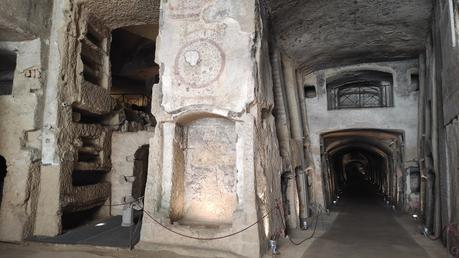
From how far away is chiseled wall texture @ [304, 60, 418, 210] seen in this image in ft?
43.9

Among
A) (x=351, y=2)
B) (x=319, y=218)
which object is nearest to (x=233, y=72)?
(x=351, y=2)

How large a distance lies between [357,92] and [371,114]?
2.76 m

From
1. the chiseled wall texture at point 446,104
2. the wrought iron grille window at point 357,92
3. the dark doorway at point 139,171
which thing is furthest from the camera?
the wrought iron grille window at point 357,92

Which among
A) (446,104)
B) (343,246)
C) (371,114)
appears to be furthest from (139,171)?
(371,114)

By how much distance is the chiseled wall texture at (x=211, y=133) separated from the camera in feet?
23.4

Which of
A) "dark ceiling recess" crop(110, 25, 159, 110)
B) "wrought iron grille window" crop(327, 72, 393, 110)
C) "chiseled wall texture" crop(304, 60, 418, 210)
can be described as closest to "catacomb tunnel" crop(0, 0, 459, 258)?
"chiseled wall texture" crop(304, 60, 418, 210)

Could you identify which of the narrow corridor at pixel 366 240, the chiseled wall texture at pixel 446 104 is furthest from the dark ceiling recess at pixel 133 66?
the narrow corridor at pixel 366 240

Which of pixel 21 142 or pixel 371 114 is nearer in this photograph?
pixel 21 142

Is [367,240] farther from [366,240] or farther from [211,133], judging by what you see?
[211,133]

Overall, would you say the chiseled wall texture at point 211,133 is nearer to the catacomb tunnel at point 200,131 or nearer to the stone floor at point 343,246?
the catacomb tunnel at point 200,131

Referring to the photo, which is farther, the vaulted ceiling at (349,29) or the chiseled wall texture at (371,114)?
the chiseled wall texture at (371,114)

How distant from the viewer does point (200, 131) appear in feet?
27.8

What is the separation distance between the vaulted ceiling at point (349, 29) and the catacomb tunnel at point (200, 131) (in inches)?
2.4

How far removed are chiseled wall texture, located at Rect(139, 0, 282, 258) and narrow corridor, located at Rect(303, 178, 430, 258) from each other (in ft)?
4.55
